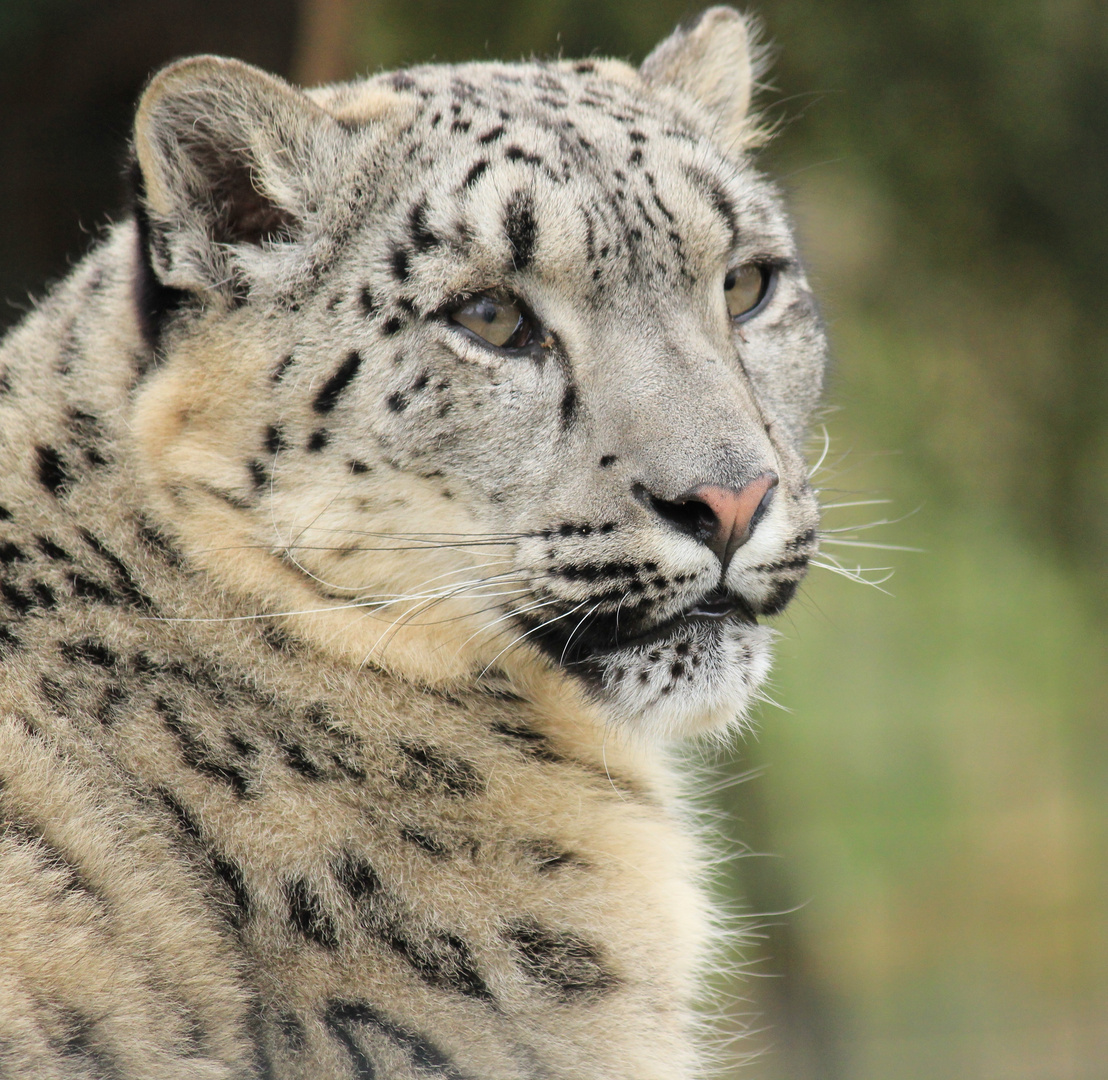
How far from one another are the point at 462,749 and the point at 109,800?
925 millimetres

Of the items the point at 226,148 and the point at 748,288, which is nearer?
the point at 226,148

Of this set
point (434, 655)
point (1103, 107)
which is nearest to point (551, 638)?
point (434, 655)

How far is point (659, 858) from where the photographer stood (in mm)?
3561

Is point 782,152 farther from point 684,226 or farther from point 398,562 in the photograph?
point 398,562

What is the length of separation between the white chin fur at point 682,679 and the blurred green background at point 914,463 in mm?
582

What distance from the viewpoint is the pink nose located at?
124 inches

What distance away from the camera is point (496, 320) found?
135 inches

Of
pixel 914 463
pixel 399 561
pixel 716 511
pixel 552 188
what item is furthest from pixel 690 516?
pixel 914 463

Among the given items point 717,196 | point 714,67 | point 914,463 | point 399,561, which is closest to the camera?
point 399,561

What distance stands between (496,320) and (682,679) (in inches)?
43.6

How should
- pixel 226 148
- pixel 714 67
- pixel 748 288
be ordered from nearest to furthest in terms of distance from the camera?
pixel 226 148, pixel 748 288, pixel 714 67

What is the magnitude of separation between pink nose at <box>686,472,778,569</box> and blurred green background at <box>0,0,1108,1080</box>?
24.8 inches

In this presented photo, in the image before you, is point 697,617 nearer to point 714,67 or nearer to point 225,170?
point 225,170

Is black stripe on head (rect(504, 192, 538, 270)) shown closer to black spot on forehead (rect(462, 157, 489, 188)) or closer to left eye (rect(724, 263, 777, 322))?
black spot on forehead (rect(462, 157, 489, 188))
